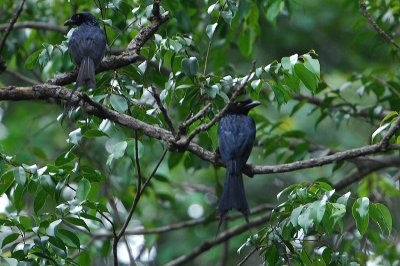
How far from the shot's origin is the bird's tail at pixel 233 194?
172 inches

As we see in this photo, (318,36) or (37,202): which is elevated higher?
(37,202)

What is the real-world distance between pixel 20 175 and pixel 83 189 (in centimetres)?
35

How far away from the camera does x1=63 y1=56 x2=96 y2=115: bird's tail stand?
4.52 meters

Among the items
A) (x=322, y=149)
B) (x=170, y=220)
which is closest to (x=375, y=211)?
(x=322, y=149)

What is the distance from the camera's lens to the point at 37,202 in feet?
14.3

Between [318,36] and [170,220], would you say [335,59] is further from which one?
[170,220]

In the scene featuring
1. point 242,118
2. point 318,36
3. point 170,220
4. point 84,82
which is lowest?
point 170,220

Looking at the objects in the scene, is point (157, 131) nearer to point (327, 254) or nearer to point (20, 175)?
point (20, 175)

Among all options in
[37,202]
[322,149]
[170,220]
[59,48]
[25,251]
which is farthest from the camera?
[170,220]

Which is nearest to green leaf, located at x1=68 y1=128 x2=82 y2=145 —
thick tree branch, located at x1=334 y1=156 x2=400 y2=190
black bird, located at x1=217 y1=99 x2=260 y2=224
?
black bird, located at x1=217 y1=99 x2=260 y2=224

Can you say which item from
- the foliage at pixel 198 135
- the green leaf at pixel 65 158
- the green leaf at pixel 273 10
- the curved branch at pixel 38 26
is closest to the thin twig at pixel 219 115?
the foliage at pixel 198 135

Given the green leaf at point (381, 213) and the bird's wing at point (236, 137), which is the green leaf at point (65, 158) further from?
the green leaf at point (381, 213)

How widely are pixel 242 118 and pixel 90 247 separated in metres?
2.12

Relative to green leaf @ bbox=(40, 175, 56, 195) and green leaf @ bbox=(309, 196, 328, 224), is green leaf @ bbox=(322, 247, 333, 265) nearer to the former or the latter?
green leaf @ bbox=(309, 196, 328, 224)
